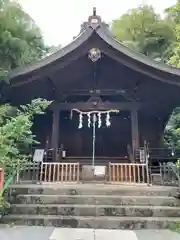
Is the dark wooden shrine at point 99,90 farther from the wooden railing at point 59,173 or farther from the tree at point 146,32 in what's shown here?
the tree at point 146,32

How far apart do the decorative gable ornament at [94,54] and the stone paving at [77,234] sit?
18.2ft

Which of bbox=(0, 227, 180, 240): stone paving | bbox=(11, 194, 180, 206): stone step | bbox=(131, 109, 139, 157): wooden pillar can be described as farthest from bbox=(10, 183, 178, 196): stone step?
bbox=(131, 109, 139, 157): wooden pillar

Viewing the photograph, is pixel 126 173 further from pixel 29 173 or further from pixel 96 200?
pixel 29 173

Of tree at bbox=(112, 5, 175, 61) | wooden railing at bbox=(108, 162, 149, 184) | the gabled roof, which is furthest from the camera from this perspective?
tree at bbox=(112, 5, 175, 61)

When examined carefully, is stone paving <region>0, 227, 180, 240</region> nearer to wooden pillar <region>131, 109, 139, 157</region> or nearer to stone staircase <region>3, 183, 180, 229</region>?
stone staircase <region>3, 183, 180, 229</region>

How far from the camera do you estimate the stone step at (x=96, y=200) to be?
5316 millimetres

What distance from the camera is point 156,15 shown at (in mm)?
17547

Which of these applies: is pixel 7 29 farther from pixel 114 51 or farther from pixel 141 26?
pixel 141 26

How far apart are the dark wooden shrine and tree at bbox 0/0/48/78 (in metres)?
0.60

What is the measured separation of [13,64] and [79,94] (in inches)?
104

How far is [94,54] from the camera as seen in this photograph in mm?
8352

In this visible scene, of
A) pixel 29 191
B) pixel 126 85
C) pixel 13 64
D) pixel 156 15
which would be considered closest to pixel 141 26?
pixel 156 15

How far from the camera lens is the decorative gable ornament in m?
8.31

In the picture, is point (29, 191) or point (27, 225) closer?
point (27, 225)
